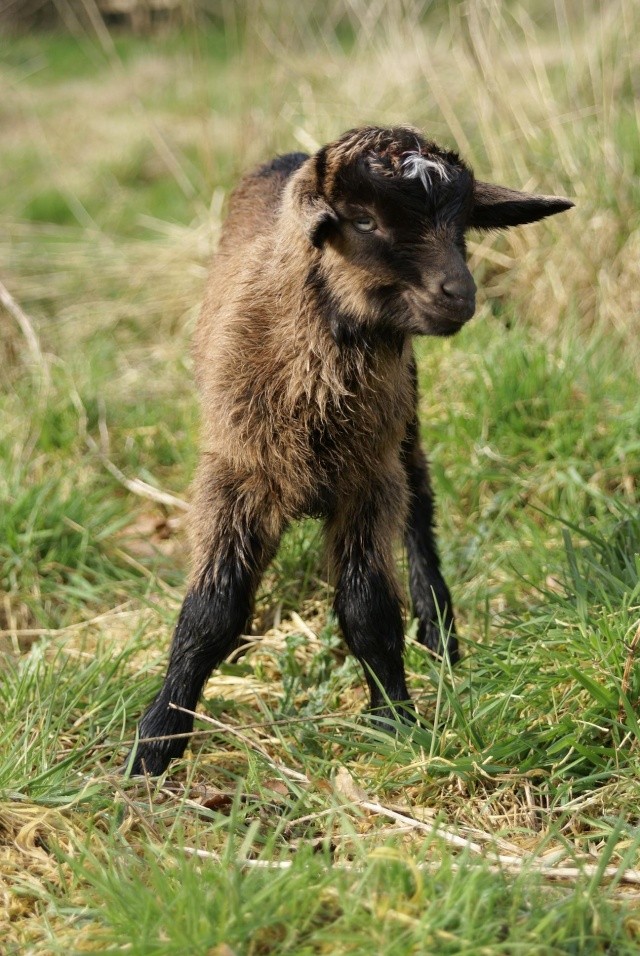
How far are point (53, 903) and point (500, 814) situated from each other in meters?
1.17

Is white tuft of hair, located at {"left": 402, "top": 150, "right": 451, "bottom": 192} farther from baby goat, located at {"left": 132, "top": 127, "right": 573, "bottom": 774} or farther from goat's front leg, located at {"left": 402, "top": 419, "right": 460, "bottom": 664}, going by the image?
goat's front leg, located at {"left": 402, "top": 419, "right": 460, "bottom": 664}

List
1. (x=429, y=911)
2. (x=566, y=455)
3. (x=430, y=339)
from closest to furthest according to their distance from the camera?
(x=429, y=911) → (x=566, y=455) → (x=430, y=339)

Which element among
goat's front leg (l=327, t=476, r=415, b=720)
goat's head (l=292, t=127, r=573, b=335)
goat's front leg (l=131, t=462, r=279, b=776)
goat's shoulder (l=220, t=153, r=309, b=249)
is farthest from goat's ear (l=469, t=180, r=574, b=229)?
goat's front leg (l=131, t=462, r=279, b=776)

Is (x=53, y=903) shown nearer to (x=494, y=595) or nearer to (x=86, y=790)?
(x=86, y=790)

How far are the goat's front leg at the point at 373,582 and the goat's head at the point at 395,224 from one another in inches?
22.8

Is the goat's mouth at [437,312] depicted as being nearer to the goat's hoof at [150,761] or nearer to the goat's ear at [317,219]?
the goat's ear at [317,219]

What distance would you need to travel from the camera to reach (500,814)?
3043 mm

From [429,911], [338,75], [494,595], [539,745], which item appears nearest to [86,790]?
[429,911]

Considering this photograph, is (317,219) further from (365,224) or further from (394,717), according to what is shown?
(394,717)

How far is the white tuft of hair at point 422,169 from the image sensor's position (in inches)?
117

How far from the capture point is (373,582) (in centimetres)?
348

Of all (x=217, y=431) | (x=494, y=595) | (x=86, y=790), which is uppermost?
(x=217, y=431)

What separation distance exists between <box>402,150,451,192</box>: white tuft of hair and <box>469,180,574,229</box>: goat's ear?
346 mm

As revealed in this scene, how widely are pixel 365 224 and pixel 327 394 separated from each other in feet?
1.69
